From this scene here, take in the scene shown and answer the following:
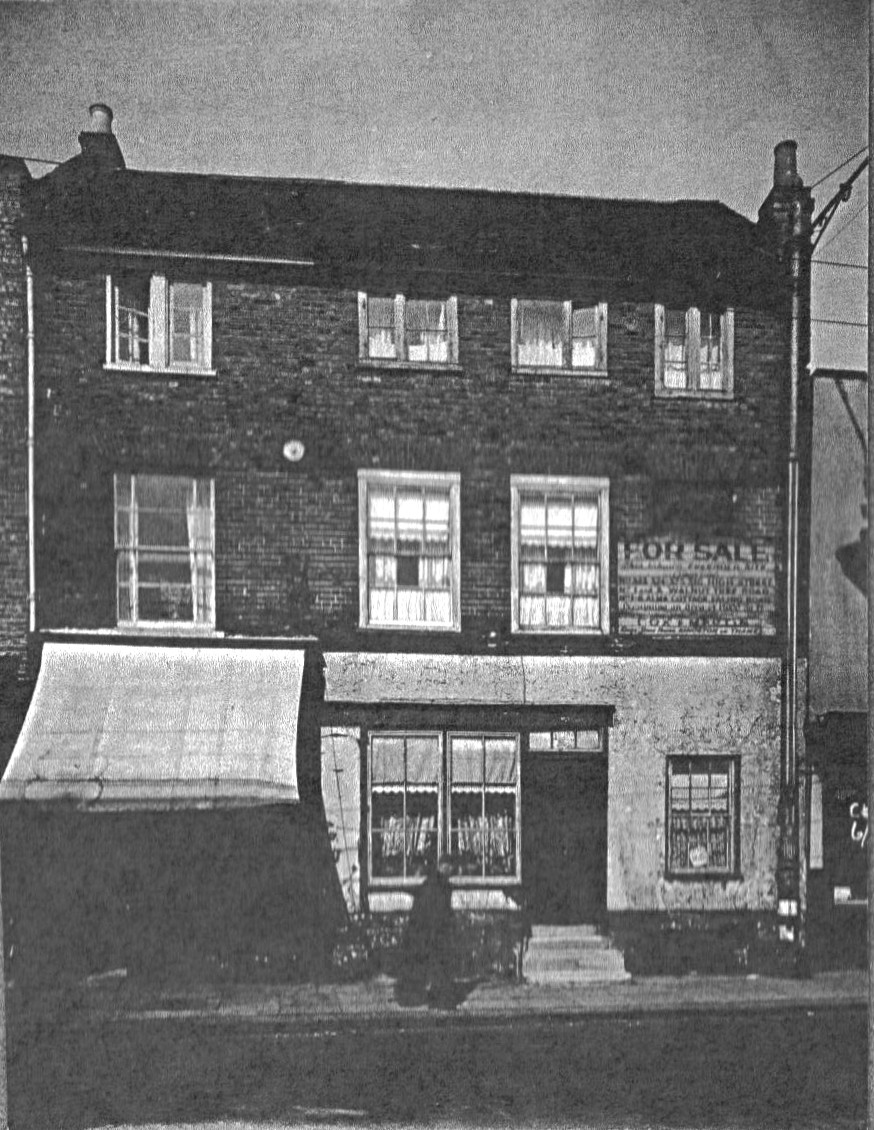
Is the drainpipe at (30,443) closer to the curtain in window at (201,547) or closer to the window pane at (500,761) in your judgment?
the curtain in window at (201,547)

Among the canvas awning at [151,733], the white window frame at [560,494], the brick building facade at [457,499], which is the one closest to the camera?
the canvas awning at [151,733]

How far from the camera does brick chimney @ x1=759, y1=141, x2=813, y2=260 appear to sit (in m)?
3.77

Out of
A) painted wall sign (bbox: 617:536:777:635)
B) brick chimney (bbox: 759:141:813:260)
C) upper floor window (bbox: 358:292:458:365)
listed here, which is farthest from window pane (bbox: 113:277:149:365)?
brick chimney (bbox: 759:141:813:260)

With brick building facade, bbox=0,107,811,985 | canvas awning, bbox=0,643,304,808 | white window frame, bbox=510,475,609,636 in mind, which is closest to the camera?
canvas awning, bbox=0,643,304,808

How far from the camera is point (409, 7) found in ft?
12.0

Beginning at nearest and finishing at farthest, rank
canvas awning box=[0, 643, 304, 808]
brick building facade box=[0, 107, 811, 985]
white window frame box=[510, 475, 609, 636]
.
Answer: canvas awning box=[0, 643, 304, 808]
brick building facade box=[0, 107, 811, 985]
white window frame box=[510, 475, 609, 636]

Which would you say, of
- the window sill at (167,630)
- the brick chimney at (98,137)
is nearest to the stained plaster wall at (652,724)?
the window sill at (167,630)

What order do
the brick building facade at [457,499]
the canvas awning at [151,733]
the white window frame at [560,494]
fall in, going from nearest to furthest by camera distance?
the canvas awning at [151,733] < the brick building facade at [457,499] < the white window frame at [560,494]

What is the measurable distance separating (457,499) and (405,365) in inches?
23.0

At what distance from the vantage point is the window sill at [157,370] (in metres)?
3.68

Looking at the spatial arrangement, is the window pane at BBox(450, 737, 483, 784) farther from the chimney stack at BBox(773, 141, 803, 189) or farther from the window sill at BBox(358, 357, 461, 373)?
the chimney stack at BBox(773, 141, 803, 189)

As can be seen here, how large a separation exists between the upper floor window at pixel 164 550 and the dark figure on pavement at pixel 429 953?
1.42m

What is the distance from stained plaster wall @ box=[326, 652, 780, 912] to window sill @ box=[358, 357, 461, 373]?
1.16m

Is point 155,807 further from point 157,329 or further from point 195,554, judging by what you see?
point 157,329
